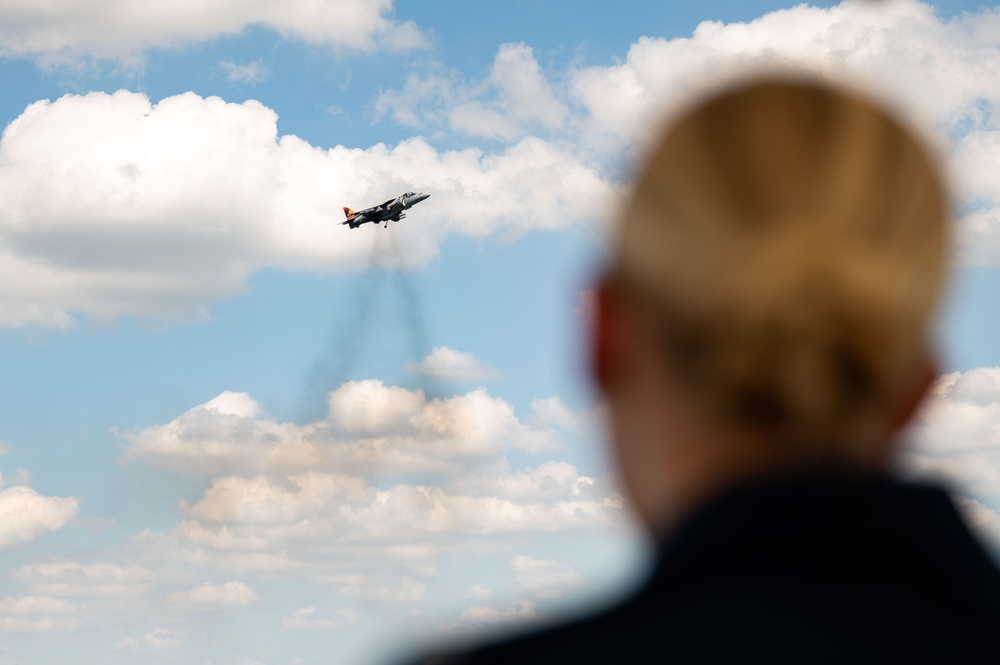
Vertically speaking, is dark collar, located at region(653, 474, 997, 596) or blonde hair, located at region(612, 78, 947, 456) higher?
blonde hair, located at region(612, 78, 947, 456)

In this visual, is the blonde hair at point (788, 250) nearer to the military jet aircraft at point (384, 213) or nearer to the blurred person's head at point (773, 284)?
the blurred person's head at point (773, 284)

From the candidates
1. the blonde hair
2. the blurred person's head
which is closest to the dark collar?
the blurred person's head

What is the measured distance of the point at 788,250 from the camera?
4164 mm

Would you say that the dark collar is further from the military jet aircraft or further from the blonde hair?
the military jet aircraft

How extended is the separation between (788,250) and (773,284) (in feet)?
0.42

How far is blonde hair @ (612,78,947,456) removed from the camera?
13.5ft

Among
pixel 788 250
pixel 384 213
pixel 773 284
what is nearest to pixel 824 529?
pixel 773 284

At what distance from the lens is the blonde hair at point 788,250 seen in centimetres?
412

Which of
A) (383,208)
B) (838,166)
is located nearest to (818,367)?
(838,166)

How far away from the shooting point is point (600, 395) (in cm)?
469

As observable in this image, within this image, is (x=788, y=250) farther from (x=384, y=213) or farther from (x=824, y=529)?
(x=384, y=213)

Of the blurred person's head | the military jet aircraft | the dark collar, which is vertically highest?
the military jet aircraft

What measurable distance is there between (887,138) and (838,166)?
0.85 feet

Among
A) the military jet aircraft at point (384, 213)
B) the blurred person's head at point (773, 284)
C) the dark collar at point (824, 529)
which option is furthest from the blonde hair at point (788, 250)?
the military jet aircraft at point (384, 213)
